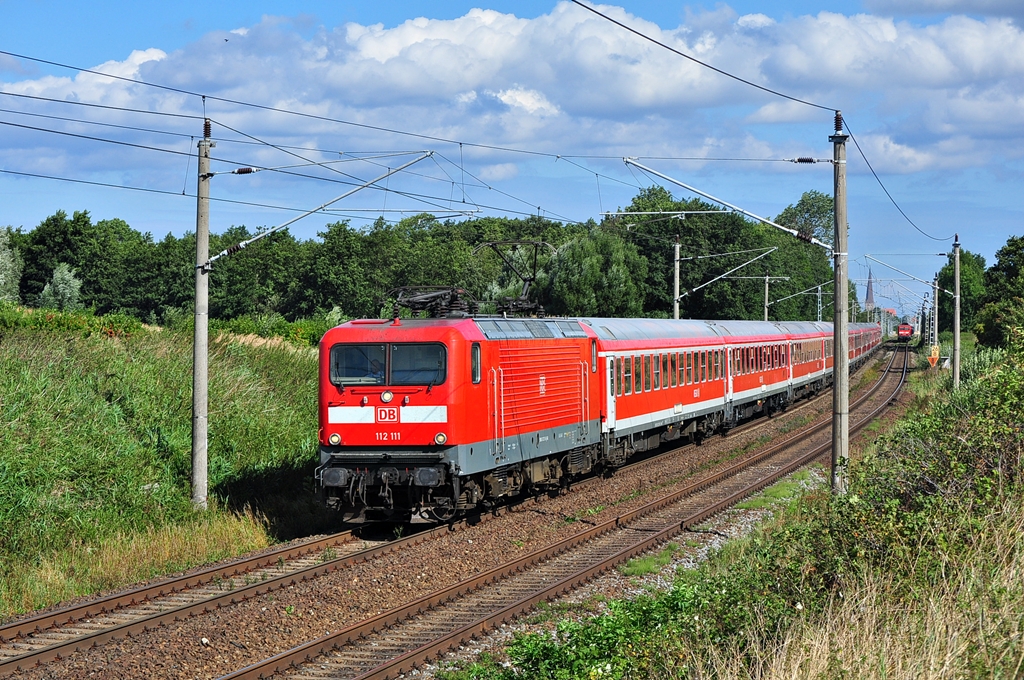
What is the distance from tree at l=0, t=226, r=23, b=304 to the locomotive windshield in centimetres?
4921

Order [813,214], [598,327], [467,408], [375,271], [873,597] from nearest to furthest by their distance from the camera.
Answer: [873,597], [467,408], [598,327], [375,271], [813,214]

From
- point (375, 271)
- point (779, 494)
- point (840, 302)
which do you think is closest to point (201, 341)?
point (840, 302)

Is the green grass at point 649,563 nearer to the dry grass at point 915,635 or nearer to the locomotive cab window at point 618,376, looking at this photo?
the dry grass at point 915,635

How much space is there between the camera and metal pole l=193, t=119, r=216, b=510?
56.2 feet

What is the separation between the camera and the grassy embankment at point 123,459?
14492 mm

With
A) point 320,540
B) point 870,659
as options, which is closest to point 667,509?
point 320,540

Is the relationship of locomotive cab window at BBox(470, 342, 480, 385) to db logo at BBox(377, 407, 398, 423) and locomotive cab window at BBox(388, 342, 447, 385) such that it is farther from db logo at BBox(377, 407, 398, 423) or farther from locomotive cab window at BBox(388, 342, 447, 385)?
db logo at BBox(377, 407, 398, 423)

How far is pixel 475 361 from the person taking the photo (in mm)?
15875

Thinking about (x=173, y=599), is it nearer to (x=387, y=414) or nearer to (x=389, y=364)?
(x=387, y=414)

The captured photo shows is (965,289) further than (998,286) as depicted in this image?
Yes

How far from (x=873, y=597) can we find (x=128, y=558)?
33.5 ft

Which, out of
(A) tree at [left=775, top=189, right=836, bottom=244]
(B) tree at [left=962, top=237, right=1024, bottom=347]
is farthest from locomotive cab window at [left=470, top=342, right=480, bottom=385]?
(A) tree at [left=775, top=189, right=836, bottom=244]

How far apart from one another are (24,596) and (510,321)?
27.3 feet

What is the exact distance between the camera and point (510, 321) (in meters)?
17.6
